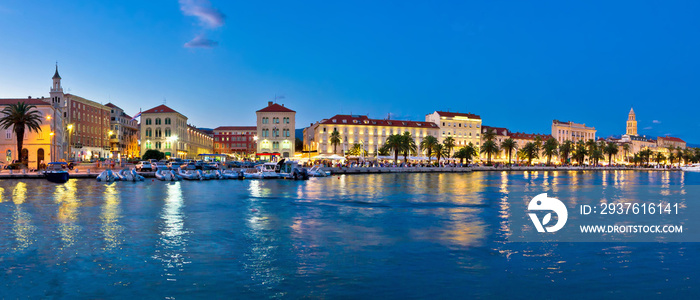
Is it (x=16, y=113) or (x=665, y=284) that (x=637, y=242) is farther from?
(x=16, y=113)

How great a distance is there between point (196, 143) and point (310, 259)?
13976 cm

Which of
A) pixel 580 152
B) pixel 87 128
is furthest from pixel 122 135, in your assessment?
pixel 580 152

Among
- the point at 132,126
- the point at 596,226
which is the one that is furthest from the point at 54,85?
the point at 596,226

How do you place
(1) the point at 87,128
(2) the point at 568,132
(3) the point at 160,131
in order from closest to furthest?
1. (1) the point at 87,128
2. (3) the point at 160,131
3. (2) the point at 568,132

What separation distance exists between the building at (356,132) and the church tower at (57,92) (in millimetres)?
57533

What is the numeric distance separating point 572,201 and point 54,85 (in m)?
103

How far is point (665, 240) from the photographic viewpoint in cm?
1881

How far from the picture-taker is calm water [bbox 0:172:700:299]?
12.2 meters

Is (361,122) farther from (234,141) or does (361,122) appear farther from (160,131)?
(234,141)

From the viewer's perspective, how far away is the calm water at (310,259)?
12.2m

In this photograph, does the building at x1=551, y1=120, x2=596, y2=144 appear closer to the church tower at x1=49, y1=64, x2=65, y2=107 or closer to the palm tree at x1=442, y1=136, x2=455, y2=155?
the palm tree at x1=442, y1=136, x2=455, y2=155

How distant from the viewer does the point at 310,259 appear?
15.4 meters

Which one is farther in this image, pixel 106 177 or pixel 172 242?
pixel 106 177

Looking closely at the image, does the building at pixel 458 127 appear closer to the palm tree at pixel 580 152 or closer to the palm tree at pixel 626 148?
the palm tree at pixel 580 152
